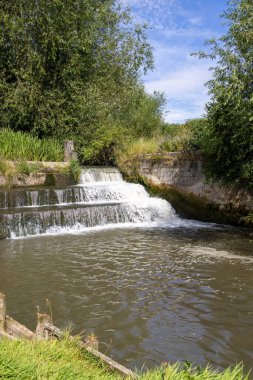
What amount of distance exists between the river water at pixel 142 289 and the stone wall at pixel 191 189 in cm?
208

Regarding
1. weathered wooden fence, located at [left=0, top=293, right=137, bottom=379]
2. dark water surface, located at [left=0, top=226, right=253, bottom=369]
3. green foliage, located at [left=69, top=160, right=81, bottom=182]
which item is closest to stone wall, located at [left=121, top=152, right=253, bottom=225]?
green foliage, located at [left=69, top=160, right=81, bottom=182]

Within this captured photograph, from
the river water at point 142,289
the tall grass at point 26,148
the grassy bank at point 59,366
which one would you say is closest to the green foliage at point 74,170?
the tall grass at point 26,148

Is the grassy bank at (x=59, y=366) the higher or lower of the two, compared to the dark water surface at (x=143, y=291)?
higher

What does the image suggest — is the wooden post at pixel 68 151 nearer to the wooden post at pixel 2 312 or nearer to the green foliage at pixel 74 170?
the green foliage at pixel 74 170

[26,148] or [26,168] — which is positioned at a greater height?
[26,148]

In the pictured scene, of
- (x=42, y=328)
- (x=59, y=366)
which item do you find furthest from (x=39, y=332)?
(x=59, y=366)

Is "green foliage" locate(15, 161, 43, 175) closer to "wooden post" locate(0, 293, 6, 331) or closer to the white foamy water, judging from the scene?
the white foamy water

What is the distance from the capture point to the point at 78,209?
1334 cm

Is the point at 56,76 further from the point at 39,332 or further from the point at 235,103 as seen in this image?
the point at 39,332

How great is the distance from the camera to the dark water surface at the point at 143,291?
5.14 m

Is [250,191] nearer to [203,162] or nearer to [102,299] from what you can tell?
[203,162]

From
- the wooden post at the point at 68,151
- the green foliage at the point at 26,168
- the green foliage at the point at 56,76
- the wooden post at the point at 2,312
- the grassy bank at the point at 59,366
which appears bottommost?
the grassy bank at the point at 59,366

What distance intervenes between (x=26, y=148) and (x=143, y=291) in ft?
43.1

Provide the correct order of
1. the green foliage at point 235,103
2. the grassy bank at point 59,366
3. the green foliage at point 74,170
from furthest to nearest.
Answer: the green foliage at point 74,170 < the green foliage at point 235,103 < the grassy bank at point 59,366
